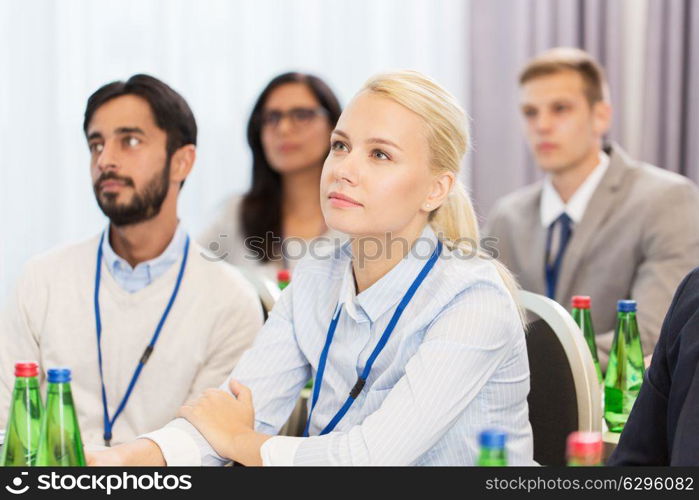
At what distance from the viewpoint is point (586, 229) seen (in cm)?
298

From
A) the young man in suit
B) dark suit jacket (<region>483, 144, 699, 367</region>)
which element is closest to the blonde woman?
the young man in suit

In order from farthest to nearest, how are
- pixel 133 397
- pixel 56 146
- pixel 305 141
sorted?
pixel 56 146 < pixel 305 141 < pixel 133 397

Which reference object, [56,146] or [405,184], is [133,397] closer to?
[405,184]

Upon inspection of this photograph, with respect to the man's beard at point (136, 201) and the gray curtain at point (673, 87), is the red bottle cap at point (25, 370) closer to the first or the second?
the man's beard at point (136, 201)

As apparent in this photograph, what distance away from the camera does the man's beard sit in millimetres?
2053

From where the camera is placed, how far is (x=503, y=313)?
1.55m

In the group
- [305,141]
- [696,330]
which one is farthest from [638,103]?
[696,330]

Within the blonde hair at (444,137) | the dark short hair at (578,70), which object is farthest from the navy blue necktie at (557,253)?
the blonde hair at (444,137)

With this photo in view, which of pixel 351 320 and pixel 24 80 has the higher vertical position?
pixel 24 80

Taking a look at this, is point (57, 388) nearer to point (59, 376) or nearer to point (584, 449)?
point (59, 376)

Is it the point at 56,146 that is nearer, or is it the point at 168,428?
the point at 168,428

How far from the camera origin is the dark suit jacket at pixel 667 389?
122cm
